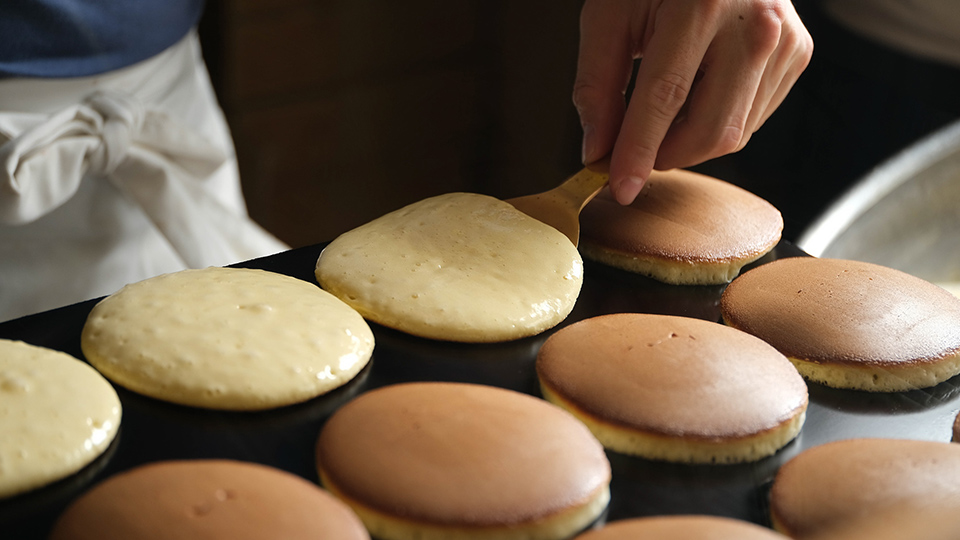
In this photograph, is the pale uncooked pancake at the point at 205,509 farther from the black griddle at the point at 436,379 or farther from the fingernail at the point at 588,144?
the fingernail at the point at 588,144

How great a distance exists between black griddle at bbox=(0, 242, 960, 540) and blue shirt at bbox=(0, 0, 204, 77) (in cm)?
42

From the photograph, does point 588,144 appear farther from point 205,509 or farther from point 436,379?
point 205,509

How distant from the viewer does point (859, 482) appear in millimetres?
679

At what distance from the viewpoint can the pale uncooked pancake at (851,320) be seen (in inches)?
33.7

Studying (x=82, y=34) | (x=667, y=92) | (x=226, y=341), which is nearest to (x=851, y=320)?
(x=667, y=92)

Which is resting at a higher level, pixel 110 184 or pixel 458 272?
pixel 458 272

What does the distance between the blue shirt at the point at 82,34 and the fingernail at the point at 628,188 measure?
→ 28.3 inches

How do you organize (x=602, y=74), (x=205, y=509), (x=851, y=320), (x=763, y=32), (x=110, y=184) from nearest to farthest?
(x=205, y=509)
(x=851, y=320)
(x=763, y=32)
(x=602, y=74)
(x=110, y=184)

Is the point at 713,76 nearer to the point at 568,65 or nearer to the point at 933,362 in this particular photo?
the point at 933,362

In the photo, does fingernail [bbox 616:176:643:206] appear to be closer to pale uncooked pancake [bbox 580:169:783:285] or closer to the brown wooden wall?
pale uncooked pancake [bbox 580:169:783:285]

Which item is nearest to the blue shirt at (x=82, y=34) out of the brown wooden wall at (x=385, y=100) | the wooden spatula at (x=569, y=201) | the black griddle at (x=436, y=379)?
the black griddle at (x=436, y=379)

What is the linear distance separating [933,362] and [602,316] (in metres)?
0.33

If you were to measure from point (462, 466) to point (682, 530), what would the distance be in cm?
17

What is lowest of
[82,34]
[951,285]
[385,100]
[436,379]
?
[385,100]
